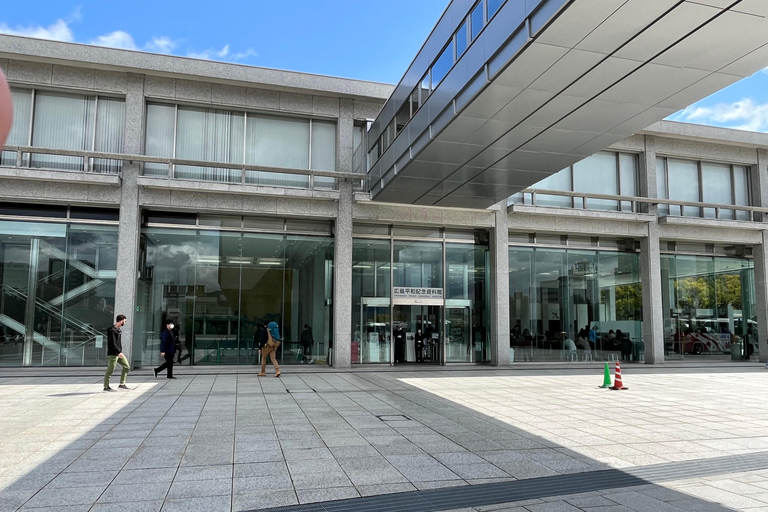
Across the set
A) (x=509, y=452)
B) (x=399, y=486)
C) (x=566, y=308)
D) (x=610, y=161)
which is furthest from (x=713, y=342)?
(x=399, y=486)

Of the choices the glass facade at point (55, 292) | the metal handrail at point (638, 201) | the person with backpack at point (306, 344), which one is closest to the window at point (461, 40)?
the metal handrail at point (638, 201)

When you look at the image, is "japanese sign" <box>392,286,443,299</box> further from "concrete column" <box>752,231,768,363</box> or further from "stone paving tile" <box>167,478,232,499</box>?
"concrete column" <box>752,231,768,363</box>

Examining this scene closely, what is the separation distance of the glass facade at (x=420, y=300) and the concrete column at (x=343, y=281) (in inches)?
25.9

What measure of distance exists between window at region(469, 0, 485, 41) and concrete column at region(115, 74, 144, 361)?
39.6ft

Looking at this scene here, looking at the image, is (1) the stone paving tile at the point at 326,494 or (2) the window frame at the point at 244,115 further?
(2) the window frame at the point at 244,115

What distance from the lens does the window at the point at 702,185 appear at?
80.0ft

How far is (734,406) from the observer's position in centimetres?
1200

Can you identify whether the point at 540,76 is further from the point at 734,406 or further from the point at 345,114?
the point at 345,114

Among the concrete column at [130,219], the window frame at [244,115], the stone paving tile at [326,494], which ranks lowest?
the stone paving tile at [326,494]

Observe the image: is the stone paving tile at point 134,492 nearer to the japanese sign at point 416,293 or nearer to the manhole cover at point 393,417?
the manhole cover at point 393,417

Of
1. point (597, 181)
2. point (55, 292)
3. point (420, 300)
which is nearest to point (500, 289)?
point (420, 300)

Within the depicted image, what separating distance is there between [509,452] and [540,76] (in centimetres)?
668

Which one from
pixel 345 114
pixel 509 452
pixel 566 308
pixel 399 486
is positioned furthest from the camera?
pixel 566 308

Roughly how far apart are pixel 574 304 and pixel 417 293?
23.0 feet
